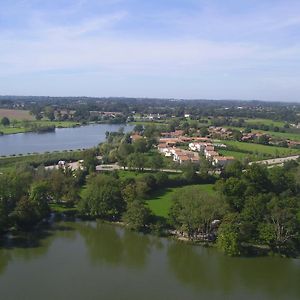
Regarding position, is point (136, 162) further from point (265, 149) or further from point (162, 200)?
point (265, 149)

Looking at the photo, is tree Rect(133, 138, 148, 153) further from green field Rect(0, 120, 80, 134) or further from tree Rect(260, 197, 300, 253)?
green field Rect(0, 120, 80, 134)

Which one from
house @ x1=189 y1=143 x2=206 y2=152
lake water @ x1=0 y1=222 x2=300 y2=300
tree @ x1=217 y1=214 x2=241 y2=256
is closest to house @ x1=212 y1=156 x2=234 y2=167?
house @ x1=189 y1=143 x2=206 y2=152

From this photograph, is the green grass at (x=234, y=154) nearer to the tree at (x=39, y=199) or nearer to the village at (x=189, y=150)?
the village at (x=189, y=150)

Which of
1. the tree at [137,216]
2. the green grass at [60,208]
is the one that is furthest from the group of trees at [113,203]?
the green grass at [60,208]

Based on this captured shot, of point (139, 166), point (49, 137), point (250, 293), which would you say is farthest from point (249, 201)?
point (49, 137)

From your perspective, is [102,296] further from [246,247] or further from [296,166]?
[296,166]

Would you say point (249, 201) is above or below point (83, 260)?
above
